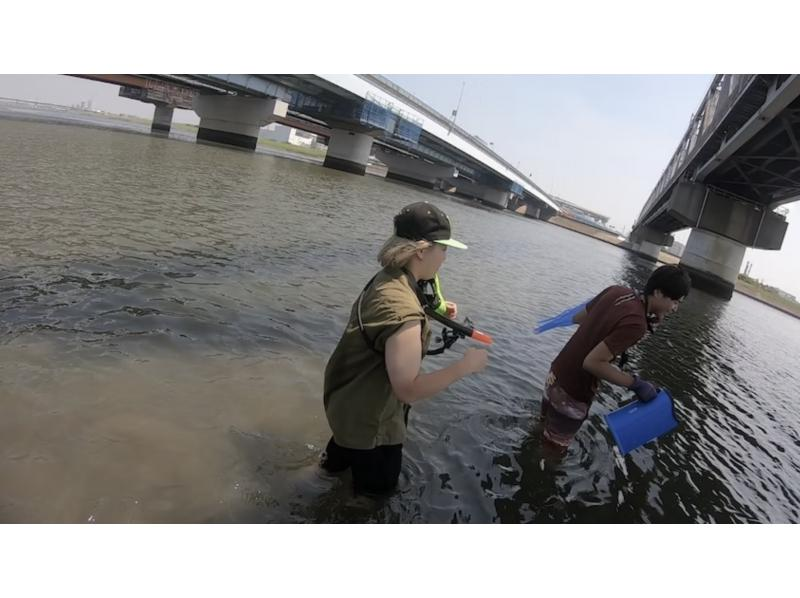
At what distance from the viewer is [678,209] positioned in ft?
118

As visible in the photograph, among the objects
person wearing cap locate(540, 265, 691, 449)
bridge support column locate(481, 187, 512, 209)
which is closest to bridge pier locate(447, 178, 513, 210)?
bridge support column locate(481, 187, 512, 209)

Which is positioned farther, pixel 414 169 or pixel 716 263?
pixel 414 169

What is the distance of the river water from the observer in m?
3.32

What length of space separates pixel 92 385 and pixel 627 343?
4.52 meters

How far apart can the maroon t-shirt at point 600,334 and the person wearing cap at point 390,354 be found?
188 centimetres

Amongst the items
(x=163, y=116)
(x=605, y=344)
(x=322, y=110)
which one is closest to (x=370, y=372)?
(x=605, y=344)

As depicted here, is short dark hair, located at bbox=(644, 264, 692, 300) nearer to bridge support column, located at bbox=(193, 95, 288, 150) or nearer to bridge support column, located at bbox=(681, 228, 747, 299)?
bridge support column, located at bbox=(681, 228, 747, 299)

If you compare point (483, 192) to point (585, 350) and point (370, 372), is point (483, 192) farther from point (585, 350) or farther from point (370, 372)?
point (370, 372)

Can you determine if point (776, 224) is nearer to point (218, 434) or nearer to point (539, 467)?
point (539, 467)

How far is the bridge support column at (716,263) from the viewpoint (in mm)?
37469

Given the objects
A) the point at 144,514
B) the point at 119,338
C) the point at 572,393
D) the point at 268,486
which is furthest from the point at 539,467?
the point at 119,338

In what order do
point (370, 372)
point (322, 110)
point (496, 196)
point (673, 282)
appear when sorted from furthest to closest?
1. point (496, 196)
2. point (322, 110)
3. point (673, 282)
4. point (370, 372)

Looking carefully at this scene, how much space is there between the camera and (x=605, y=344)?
3.84 metres

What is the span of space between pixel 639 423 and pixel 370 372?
2910 mm
